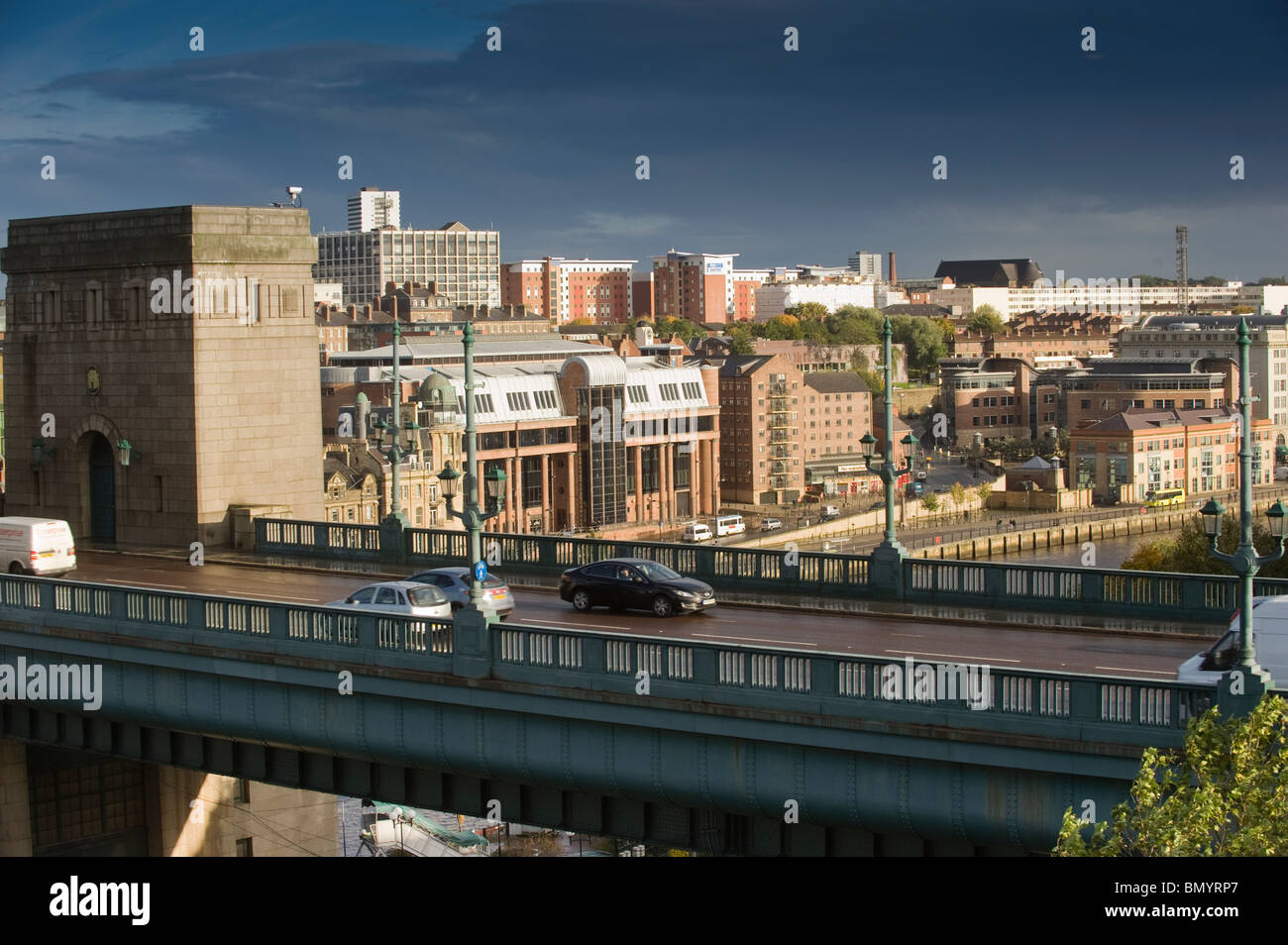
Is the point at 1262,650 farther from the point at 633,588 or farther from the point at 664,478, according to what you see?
the point at 664,478

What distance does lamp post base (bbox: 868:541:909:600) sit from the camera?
29.0 m

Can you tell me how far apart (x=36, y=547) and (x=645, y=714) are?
16784 millimetres

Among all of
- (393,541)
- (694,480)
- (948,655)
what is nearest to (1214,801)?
(948,655)

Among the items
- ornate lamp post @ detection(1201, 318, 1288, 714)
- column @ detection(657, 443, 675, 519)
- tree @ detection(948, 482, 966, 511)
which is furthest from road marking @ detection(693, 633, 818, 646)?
tree @ detection(948, 482, 966, 511)

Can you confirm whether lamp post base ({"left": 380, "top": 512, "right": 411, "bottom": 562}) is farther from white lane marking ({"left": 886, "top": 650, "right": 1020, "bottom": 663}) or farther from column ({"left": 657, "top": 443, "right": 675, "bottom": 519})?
column ({"left": 657, "top": 443, "right": 675, "bottom": 519})

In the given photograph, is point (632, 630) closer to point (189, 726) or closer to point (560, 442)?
point (189, 726)

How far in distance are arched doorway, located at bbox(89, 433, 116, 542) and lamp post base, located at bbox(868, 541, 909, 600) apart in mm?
17665

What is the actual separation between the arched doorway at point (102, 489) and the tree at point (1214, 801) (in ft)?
87.7

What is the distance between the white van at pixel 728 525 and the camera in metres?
147

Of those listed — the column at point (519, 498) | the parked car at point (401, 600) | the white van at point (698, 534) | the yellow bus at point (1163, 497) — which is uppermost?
the parked car at point (401, 600)

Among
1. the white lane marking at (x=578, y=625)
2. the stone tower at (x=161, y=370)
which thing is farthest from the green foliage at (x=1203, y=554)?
the white lane marking at (x=578, y=625)

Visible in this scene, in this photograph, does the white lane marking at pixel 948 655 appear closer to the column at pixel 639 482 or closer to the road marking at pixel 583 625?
the road marking at pixel 583 625

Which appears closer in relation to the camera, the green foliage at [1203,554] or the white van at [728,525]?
the green foliage at [1203,554]
